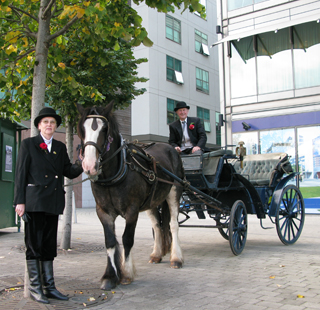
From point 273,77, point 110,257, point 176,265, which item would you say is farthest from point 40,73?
point 273,77

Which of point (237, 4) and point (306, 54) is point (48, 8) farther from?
point (237, 4)

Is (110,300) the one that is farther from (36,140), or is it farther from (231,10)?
(231,10)

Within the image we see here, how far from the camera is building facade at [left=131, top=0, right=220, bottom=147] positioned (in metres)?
25.5

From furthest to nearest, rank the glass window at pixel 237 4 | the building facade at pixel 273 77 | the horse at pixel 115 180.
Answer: the glass window at pixel 237 4
the building facade at pixel 273 77
the horse at pixel 115 180

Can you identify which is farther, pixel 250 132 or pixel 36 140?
pixel 250 132

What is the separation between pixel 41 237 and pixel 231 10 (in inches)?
699

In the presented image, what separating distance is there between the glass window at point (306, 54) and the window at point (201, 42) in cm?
1308

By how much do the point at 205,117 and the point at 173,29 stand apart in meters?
7.43

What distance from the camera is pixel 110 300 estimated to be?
4.31m

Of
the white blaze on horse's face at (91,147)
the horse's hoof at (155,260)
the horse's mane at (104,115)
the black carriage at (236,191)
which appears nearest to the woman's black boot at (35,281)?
the white blaze on horse's face at (91,147)

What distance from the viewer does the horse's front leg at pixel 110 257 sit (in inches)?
187

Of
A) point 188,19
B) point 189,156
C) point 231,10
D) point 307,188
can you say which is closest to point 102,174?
point 189,156

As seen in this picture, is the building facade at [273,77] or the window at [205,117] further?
the window at [205,117]

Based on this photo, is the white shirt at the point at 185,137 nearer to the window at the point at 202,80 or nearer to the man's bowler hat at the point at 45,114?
the man's bowler hat at the point at 45,114
